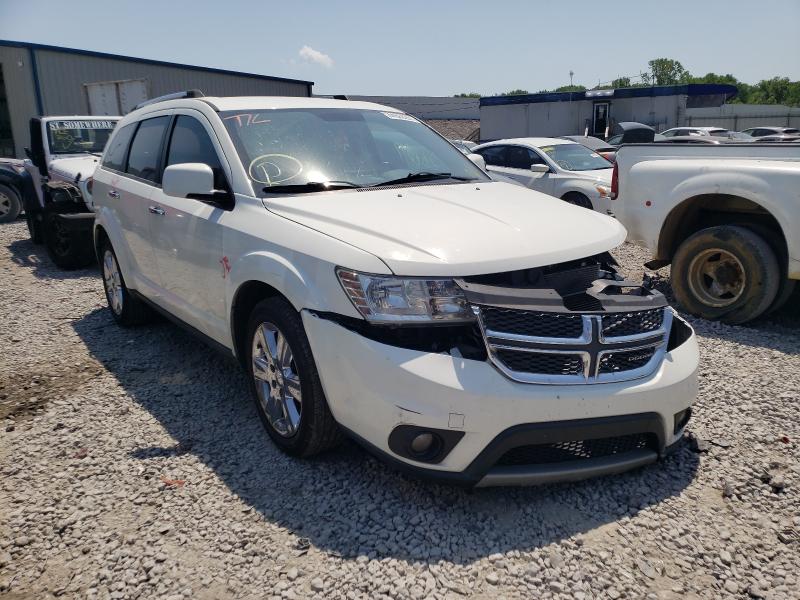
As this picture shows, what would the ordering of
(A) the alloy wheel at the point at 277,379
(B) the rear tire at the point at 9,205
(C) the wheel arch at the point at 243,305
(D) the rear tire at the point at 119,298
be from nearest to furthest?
(A) the alloy wheel at the point at 277,379
(C) the wheel arch at the point at 243,305
(D) the rear tire at the point at 119,298
(B) the rear tire at the point at 9,205

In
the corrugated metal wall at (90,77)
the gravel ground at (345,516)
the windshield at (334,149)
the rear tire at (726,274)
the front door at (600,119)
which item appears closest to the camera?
the gravel ground at (345,516)

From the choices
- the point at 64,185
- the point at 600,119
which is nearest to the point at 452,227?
the point at 64,185

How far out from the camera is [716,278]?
5.46 meters

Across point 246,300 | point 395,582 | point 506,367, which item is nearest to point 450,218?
point 506,367

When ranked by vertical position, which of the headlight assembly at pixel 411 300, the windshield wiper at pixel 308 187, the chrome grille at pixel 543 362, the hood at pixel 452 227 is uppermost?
the windshield wiper at pixel 308 187

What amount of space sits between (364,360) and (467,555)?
2.87 feet

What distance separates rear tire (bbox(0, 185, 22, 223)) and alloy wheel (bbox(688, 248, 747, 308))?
39.3 feet

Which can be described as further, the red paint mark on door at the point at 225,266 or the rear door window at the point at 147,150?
the rear door window at the point at 147,150

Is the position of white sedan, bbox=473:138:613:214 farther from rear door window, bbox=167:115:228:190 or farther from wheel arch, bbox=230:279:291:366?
wheel arch, bbox=230:279:291:366

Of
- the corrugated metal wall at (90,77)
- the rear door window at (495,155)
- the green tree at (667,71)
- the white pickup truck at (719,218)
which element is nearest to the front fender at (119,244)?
the white pickup truck at (719,218)

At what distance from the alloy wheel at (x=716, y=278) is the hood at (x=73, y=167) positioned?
24.9 feet

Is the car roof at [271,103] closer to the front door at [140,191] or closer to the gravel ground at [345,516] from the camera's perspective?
the front door at [140,191]

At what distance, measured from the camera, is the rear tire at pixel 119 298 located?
5.31 meters

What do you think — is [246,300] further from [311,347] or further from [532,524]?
[532,524]
